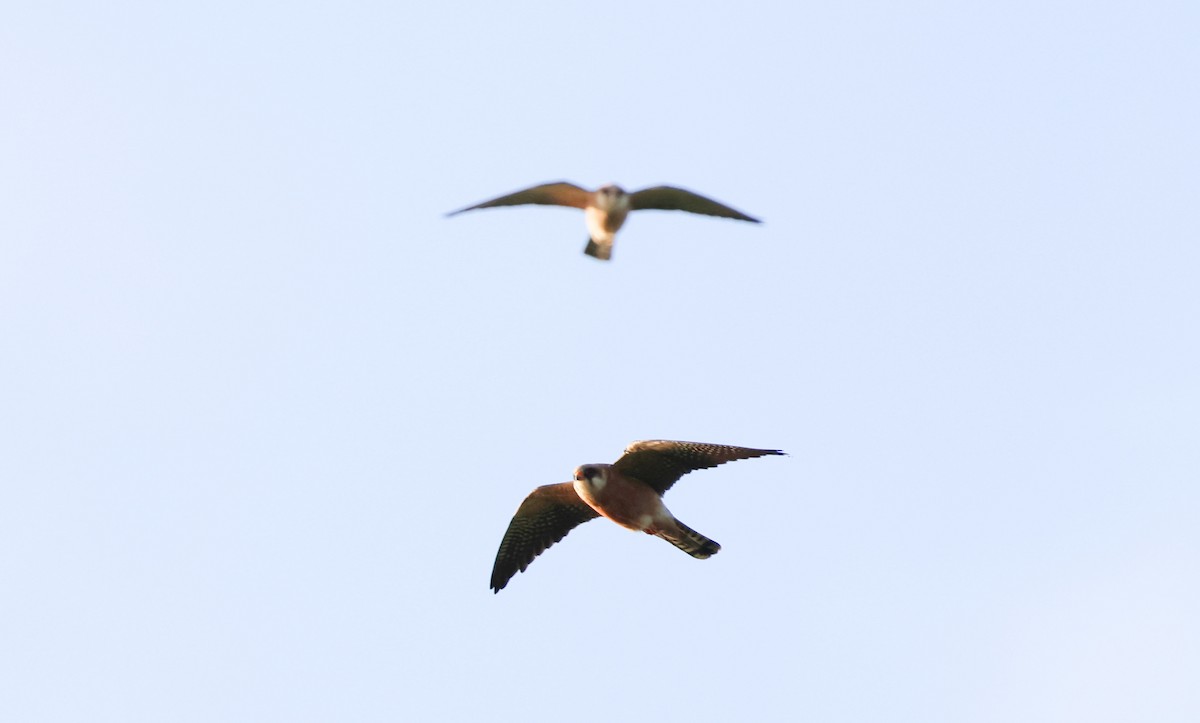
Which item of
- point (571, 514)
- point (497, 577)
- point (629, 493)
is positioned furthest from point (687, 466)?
point (497, 577)

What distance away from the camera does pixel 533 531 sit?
15359 mm

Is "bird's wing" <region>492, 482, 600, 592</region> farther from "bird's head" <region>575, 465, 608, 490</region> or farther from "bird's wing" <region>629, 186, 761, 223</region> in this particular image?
"bird's wing" <region>629, 186, 761, 223</region>

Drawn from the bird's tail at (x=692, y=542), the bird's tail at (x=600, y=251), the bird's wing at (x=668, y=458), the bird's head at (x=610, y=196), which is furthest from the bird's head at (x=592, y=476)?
the bird's head at (x=610, y=196)

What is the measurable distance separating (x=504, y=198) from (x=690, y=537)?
Result: 4.12m

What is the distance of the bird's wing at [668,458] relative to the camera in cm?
1384

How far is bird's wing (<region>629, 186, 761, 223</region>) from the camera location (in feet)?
43.4

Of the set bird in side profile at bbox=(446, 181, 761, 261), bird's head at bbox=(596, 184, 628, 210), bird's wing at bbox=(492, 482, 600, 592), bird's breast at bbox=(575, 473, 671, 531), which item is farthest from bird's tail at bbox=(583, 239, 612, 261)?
bird's wing at bbox=(492, 482, 600, 592)

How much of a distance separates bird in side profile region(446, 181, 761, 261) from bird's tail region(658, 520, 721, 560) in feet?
10.2

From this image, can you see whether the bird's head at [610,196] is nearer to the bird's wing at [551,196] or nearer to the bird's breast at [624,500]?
the bird's wing at [551,196]

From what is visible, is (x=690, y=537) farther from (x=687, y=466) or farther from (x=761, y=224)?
(x=761, y=224)

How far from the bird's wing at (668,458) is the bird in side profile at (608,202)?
195cm

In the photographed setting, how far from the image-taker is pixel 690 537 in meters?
14.8

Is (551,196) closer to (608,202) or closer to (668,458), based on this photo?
(608,202)

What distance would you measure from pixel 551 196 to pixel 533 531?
3.82m
